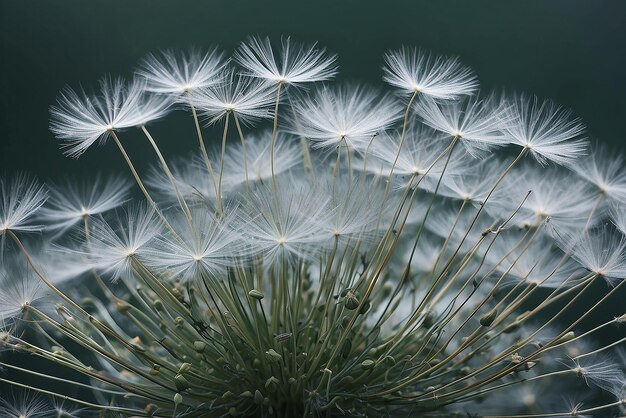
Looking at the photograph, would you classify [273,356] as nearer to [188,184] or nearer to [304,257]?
[304,257]

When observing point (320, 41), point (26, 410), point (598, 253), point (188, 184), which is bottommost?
point (26, 410)

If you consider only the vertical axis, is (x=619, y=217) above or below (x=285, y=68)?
below

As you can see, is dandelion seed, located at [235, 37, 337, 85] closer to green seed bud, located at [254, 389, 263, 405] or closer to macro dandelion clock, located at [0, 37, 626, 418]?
macro dandelion clock, located at [0, 37, 626, 418]

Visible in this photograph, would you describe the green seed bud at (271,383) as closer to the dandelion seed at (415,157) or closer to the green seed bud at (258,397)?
the green seed bud at (258,397)

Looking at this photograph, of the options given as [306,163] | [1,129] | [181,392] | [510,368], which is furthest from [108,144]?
[510,368]

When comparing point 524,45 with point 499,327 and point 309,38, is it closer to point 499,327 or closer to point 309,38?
point 309,38

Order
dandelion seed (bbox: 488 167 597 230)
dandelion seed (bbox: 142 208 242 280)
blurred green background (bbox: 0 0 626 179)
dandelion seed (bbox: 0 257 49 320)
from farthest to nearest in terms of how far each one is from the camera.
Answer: blurred green background (bbox: 0 0 626 179) < dandelion seed (bbox: 488 167 597 230) < dandelion seed (bbox: 0 257 49 320) < dandelion seed (bbox: 142 208 242 280)

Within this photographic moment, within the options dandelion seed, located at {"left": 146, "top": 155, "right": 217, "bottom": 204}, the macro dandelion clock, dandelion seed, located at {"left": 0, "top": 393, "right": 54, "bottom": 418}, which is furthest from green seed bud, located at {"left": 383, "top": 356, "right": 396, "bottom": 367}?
dandelion seed, located at {"left": 0, "top": 393, "right": 54, "bottom": 418}

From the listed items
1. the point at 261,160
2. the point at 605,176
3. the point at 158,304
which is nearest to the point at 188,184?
the point at 261,160
